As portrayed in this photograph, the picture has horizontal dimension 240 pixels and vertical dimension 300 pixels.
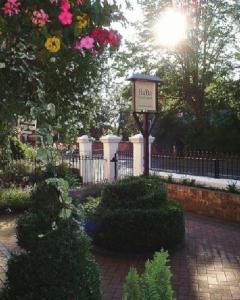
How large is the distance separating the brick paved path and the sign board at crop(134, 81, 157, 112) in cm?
244

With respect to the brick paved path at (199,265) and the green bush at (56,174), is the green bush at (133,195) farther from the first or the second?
the green bush at (56,174)

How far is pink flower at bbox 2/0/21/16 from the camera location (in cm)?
174

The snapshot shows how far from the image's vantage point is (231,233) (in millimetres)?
8078

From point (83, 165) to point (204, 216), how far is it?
6.32m

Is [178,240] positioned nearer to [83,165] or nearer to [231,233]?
[231,233]

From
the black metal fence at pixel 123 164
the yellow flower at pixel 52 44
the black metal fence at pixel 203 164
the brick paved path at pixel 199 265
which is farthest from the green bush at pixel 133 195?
the black metal fence at pixel 123 164

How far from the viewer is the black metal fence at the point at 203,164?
10.2 metres

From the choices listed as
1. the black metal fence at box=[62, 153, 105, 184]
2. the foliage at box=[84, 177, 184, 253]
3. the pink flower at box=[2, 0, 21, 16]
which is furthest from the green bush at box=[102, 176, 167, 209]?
the black metal fence at box=[62, 153, 105, 184]

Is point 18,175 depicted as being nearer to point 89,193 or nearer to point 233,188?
point 89,193

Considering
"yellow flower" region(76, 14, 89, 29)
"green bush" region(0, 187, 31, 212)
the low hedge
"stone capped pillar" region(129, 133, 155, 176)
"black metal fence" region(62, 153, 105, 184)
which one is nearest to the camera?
"yellow flower" region(76, 14, 89, 29)

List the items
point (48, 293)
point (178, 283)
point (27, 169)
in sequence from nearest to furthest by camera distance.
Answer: point (48, 293), point (178, 283), point (27, 169)

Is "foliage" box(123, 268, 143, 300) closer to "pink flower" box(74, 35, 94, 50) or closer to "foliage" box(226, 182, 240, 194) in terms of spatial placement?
"pink flower" box(74, 35, 94, 50)

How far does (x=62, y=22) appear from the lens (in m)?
1.81

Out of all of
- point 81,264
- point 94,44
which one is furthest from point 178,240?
point 94,44
